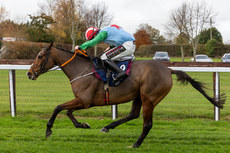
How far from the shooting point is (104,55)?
5262mm

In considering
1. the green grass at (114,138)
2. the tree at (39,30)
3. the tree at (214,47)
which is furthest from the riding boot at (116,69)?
the tree at (214,47)

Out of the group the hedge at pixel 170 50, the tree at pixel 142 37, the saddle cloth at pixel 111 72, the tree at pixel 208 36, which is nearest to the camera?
the saddle cloth at pixel 111 72

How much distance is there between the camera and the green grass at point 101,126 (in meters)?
4.98

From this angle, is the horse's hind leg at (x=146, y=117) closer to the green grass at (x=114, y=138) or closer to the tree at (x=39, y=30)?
the green grass at (x=114, y=138)

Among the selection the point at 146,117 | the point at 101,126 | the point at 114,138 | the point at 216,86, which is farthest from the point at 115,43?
the point at 216,86

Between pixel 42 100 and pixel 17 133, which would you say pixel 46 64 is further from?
pixel 42 100

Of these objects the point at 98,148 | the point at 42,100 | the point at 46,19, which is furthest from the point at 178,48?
the point at 98,148

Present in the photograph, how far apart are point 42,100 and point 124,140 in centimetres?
435

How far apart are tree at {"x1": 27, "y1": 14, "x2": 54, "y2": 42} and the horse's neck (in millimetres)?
33912

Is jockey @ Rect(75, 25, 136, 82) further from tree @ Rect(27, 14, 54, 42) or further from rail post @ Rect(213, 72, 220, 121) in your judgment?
tree @ Rect(27, 14, 54, 42)

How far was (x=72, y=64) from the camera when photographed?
5320 millimetres

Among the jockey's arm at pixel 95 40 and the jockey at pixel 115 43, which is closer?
the jockey's arm at pixel 95 40

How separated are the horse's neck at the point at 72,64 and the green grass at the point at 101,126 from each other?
4.15ft

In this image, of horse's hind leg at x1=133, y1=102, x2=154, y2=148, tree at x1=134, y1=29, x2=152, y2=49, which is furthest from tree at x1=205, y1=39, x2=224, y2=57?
horse's hind leg at x1=133, y1=102, x2=154, y2=148
